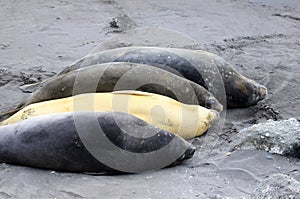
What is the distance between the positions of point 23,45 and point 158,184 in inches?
139

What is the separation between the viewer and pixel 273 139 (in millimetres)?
4055

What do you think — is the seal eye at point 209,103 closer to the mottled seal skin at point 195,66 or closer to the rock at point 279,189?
the mottled seal skin at point 195,66

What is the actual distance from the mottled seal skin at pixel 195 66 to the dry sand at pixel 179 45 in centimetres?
13

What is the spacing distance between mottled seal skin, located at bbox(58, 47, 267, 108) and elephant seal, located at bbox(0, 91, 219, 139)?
595mm

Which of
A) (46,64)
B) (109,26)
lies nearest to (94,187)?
(46,64)

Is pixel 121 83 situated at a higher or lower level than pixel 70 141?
higher

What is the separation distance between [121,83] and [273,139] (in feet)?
4.28

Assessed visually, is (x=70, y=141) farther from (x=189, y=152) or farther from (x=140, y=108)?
(x=189, y=152)

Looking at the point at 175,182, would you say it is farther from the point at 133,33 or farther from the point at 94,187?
the point at 133,33

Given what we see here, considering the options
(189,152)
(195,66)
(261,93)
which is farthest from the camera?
(261,93)

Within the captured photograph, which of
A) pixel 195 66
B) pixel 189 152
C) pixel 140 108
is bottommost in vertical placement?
pixel 189 152

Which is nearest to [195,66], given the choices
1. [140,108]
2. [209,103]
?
[209,103]

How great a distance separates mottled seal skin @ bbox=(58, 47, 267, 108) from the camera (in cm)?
491

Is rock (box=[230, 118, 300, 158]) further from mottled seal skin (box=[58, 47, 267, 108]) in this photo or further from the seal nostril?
mottled seal skin (box=[58, 47, 267, 108])
